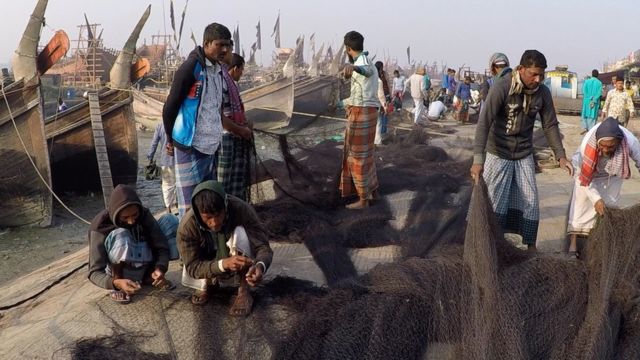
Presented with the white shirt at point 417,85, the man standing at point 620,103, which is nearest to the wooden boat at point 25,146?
the white shirt at point 417,85

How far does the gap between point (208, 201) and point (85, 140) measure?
297 inches

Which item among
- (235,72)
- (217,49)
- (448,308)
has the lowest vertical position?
(448,308)

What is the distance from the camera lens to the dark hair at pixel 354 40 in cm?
509

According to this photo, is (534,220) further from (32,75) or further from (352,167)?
(32,75)

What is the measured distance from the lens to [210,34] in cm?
355

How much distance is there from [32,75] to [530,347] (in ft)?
25.4

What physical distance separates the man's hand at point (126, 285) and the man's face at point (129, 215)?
0.33 metres

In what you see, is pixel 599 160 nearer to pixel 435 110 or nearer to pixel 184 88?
pixel 184 88

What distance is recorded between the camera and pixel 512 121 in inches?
148

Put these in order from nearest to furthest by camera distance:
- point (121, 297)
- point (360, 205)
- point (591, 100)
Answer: point (121, 297)
point (360, 205)
point (591, 100)

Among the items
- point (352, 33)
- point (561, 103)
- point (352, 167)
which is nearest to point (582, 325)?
point (352, 167)

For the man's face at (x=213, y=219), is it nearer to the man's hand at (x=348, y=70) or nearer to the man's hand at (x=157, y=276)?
the man's hand at (x=157, y=276)

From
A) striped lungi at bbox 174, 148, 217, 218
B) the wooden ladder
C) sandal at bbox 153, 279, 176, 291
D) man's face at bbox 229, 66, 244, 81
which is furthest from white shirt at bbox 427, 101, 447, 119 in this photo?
sandal at bbox 153, 279, 176, 291

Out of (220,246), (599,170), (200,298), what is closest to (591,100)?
(599,170)
